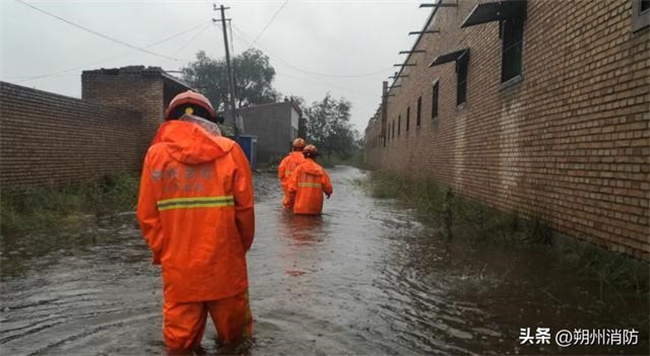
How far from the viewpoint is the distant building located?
42062 mm

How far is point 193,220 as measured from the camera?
3105mm

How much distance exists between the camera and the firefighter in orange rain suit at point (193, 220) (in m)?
3.09

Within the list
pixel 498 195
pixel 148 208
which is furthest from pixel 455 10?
pixel 148 208

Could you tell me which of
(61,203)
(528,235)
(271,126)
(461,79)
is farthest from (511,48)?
(271,126)

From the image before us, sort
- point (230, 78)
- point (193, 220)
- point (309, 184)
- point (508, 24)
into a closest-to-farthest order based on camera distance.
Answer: point (193, 220) → point (508, 24) → point (309, 184) → point (230, 78)

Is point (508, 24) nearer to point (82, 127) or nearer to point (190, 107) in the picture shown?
point (190, 107)

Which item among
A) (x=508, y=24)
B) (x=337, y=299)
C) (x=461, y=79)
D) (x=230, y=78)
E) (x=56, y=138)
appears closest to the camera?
(x=337, y=299)

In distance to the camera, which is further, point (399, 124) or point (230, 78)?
point (230, 78)

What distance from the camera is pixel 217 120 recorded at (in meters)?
3.51

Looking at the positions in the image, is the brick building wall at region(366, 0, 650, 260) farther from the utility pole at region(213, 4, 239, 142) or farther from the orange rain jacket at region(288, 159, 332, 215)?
the utility pole at region(213, 4, 239, 142)

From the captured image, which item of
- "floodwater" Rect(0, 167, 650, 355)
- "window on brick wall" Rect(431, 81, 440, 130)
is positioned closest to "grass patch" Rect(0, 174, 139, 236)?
"floodwater" Rect(0, 167, 650, 355)

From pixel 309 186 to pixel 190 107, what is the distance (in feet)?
22.4

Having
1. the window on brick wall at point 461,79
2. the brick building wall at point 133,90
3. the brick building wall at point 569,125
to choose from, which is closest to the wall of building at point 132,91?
the brick building wall at point 133,90

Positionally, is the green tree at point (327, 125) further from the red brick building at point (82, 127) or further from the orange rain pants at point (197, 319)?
the orange rain pants at point (197, 319)
